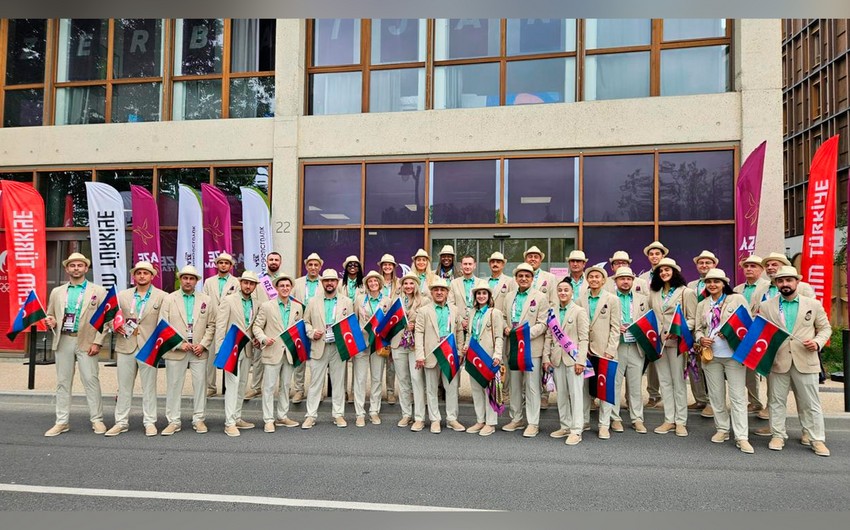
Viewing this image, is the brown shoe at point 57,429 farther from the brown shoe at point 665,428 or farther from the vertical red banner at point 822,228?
the vertical red banner at point 822,228

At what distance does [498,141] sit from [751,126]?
506 centimetres

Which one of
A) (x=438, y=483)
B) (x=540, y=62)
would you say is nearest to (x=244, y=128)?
(x=540, y=62)

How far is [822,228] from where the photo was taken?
30.3 feet

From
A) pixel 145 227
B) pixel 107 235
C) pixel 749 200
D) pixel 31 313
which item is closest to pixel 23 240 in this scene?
pixel 107 235

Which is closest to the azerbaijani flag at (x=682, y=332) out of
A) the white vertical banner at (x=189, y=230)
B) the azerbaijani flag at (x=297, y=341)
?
the azerbaijani flag at (x=297, y=341)

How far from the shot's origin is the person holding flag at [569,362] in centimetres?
748

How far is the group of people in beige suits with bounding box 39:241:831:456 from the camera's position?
7531 millimetres

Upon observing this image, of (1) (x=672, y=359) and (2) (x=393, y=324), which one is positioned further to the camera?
(2) (x=393, y=324)

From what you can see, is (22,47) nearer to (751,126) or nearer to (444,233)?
(444,233)

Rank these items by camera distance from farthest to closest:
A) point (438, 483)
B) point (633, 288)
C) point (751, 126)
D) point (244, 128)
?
point (244, 128) → point (751, 126) → point (633, 288) → point (438, 483)

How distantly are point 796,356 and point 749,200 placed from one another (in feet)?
15.4

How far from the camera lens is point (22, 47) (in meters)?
16.1

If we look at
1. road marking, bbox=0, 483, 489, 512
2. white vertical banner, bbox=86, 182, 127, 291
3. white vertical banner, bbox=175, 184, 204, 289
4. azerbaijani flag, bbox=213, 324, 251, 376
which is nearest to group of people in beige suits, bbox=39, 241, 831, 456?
azerbaijani flag, bbox=213, 324, 251, 376

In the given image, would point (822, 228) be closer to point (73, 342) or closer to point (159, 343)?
point (159, 343)
